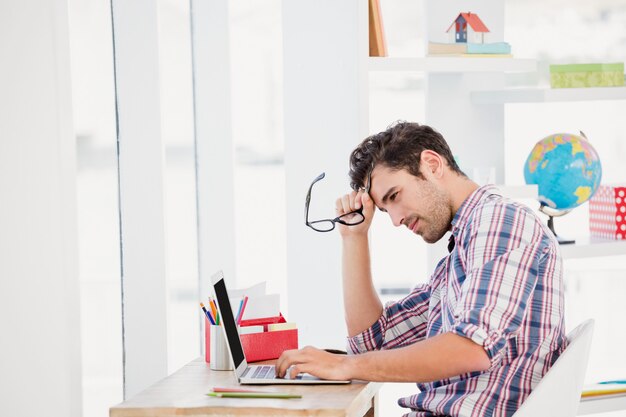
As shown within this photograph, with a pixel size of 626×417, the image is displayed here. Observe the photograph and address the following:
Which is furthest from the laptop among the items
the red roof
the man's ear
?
the red roof

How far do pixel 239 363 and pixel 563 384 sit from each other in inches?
28.3

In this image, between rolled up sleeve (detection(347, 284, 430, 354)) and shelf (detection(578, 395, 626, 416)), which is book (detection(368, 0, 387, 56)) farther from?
shelf (detection(578, 395, 626, 416))

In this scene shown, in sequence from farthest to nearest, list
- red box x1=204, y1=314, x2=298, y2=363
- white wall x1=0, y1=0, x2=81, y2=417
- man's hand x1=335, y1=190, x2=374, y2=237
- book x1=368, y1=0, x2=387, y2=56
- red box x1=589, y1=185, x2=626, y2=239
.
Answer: red box x1=589, y1=185, x2=626, y2=239
book x1=368, y1=0, x2=387, y2=56
man's hand x1=335, y1=190, x2=374, y2=237
red box x1=204, y1=314, x2=298, y2=363
white wall x1=0, y1=0, x2=81, y2=417

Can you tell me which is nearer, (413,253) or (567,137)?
(567,137)

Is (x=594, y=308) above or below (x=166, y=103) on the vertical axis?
below

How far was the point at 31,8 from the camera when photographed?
1706 millimetres

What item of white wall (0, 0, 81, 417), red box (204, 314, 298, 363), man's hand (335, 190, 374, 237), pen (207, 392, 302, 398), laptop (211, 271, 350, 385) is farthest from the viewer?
man's hand (335, 190, 374, 237)

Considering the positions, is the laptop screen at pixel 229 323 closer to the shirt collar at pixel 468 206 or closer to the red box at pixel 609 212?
the shirt collar at pixel 468 206

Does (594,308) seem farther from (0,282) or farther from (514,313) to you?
(0,282)

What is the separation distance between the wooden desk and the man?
49mm

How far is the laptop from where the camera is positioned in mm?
1901

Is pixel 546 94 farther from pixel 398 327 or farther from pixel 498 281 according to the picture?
pixel 498 281

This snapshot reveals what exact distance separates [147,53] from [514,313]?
1.33 meters

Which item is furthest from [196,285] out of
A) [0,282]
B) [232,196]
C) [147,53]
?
[0,282]
